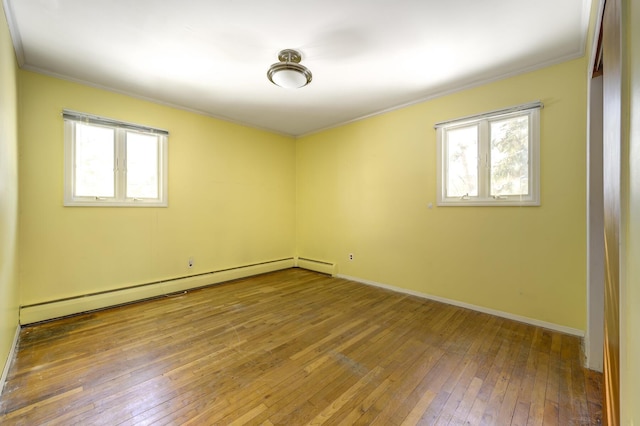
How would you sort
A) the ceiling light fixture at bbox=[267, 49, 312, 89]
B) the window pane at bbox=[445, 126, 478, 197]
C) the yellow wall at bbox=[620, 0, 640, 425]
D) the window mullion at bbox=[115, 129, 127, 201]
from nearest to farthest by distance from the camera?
1. the yellow wall at bbox=[620, 0, 640, 425]
2. the ceiling light fixture at bbox=[267, 49, 312, 89]
3. the window pane at bbox=[445, 126, 478, 197]
4. the window mullion at bbox=[115, 129, 127, 201]

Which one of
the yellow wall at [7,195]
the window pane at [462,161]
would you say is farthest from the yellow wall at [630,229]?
the yellow wall at [7,195]

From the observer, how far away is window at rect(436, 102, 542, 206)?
8.53 feet

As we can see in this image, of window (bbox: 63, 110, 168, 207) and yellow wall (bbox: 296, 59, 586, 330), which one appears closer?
yellow wall (bbox: 296, 59, 586, 330)

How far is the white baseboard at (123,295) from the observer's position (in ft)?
8.49

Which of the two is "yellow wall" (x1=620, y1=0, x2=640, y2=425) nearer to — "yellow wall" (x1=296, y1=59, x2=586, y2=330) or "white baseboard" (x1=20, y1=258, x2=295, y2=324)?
"yellow wall" (x1=296, y1=59, x2=586, y2=330)

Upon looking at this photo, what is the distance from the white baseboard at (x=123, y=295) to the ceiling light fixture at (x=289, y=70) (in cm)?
293

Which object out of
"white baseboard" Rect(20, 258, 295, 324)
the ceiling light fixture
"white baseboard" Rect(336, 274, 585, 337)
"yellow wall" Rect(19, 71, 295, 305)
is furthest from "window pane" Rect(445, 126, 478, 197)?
"white baseboard" Rect(20, 258, 295, 324)

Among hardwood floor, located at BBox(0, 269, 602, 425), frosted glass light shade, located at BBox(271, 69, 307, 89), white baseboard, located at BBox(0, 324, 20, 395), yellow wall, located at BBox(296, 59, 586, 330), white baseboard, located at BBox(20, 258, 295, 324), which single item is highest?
frosted glass light shade, located at BBox(271, 69, 307, 89)

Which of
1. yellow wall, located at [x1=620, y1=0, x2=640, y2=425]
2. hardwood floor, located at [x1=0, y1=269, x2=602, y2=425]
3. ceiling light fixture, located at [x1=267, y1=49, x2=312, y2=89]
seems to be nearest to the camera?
yellow wall, located at [x1=620, y1=0, x2=640, y2=425]

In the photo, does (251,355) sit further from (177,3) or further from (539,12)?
(539,12)

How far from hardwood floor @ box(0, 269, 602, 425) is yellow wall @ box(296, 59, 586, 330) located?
384mm

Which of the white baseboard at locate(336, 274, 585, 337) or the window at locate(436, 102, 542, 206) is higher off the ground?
the window at locate(436, 102, 542, 206)

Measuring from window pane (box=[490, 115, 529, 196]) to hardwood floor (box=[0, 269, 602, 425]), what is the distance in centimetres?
142

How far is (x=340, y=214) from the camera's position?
4395mm
